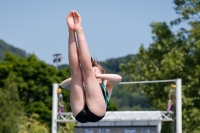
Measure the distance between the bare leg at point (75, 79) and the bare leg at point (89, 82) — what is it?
58 millimetres

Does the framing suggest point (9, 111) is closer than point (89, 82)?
No

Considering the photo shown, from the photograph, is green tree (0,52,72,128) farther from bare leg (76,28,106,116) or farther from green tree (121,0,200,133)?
bare leg (76,28,106,116)

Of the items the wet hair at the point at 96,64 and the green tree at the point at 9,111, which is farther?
the green tree at the point at 9,111

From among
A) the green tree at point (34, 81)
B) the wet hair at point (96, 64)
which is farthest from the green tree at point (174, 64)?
the green tree at point (34, 81)

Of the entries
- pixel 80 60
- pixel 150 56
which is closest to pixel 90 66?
pixel 80 60

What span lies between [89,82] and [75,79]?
0.53ft

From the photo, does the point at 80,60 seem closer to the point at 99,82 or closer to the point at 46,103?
the point at 99,82

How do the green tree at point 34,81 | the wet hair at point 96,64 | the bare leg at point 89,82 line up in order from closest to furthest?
the bare leg at point 89,82 < the wet hair at point 96,64 < the green tree at point 34,81

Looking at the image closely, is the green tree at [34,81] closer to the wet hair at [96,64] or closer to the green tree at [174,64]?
the green tree at [174,64]

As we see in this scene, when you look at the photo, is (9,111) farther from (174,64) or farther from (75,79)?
(75,79)

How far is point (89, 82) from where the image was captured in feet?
18.5

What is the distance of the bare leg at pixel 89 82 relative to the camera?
5.52 metres

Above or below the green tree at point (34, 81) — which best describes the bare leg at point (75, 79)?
below

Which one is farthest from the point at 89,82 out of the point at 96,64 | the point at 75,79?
the point at 96,64
